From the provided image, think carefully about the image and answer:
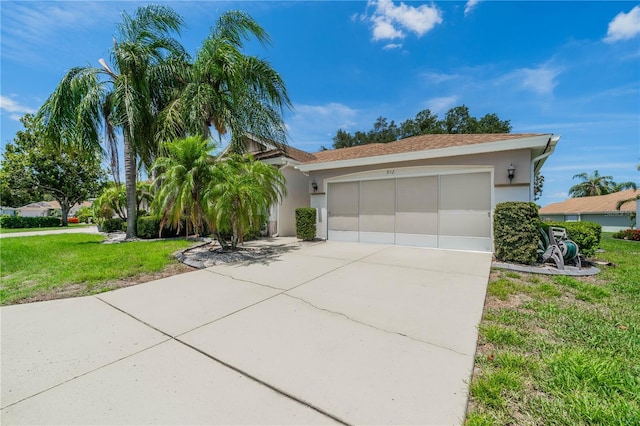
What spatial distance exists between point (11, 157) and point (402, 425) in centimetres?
3621

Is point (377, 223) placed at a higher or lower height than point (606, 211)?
lower

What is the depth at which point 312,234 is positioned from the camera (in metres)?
10.5

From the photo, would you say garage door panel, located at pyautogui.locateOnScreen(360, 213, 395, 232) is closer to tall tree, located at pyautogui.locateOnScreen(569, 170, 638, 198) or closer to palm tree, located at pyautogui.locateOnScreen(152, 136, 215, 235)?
palm tree, located at pyautogui.locateOnScreen(152, 136, 215, 235)

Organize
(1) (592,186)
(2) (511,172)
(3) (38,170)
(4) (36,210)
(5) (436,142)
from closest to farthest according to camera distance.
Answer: (2) (511,172), (5) (436,142), (3) (38,170), (1) (592,186), (4) (36,210)

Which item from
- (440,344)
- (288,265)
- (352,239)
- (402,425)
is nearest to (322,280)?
(288,265)

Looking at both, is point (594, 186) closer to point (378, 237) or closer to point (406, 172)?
point (406, 172)

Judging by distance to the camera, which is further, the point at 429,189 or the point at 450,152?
the point at 429,189

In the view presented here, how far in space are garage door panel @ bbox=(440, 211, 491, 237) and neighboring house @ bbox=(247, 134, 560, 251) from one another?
0.09 ft

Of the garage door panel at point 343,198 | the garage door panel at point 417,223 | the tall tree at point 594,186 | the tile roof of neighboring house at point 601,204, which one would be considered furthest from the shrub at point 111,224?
the tall tree at point 594,186

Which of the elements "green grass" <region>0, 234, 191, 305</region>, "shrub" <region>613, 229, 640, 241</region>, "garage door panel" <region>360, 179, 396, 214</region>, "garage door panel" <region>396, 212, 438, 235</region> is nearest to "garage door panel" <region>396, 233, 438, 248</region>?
"garage door panel" <region>396, 212, 438, 235</region>

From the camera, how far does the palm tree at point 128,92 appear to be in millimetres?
9664

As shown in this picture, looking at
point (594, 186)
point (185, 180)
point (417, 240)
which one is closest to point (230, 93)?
point (185, 180)

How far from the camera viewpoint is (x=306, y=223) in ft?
34.2

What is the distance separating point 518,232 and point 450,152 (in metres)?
3.10
